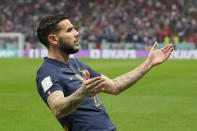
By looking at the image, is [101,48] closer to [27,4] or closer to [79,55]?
[79,55]

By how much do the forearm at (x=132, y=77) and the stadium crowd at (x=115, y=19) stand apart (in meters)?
27.7

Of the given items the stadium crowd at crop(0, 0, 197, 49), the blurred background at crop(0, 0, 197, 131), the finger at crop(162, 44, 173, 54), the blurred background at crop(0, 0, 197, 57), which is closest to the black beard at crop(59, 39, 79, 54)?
the finger at crop(162, 44, 173, 54)

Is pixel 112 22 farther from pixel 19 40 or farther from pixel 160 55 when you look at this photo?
pixel 160 55

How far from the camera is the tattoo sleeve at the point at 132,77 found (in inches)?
165

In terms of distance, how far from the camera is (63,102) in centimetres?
340

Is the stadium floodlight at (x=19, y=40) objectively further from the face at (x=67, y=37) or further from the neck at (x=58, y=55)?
the face at (x=67, y=37)

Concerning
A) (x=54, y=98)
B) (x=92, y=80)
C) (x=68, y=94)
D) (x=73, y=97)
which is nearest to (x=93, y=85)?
(x=92, y=80)

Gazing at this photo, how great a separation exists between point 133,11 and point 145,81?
873 inches

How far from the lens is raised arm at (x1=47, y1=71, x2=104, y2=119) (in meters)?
3.13

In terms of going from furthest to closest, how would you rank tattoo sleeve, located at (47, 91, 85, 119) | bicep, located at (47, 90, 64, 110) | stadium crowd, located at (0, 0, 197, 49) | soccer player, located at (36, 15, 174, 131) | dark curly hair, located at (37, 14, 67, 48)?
stadium crowd, located at (0, 0, 197, 49) → dark curly hair, located at (37, 14, 67, 48) → soccer player, located at (36, 15, 174, 131) → bicep, located at (47, 90, 64, 110) → tattoo sleeve, located at (47, 91, 85, 119)

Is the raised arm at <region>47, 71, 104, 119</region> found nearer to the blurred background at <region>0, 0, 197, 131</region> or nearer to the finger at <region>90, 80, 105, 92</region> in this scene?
the finger at <region>90, 80, 105, 92</region>

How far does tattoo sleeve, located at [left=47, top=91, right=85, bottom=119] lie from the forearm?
90 cm

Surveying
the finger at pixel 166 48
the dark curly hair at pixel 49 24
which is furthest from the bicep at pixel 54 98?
the finger at pixel 166 48

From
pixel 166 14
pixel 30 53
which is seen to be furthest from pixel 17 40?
pixel 166 14
